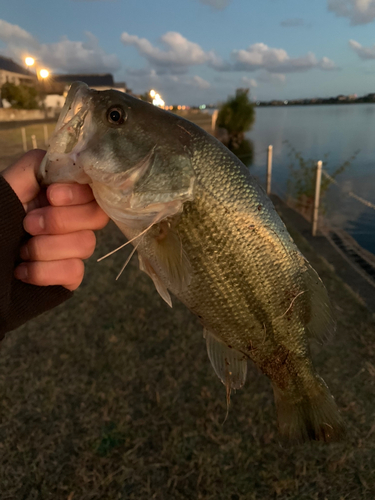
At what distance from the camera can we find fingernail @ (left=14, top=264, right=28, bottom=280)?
6.61 feet

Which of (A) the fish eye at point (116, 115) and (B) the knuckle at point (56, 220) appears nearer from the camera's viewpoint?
(A) the fish eye at point (116, 115)

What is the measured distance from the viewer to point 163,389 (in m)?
3.28

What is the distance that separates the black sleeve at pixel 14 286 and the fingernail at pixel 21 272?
3cm

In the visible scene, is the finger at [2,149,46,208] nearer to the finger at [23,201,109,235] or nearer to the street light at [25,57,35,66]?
the finger at [23,201,109,235]

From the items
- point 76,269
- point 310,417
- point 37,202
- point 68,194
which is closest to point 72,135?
point 68,194

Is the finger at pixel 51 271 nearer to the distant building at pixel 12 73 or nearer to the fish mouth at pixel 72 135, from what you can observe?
the fish mouth at pixel 72 135

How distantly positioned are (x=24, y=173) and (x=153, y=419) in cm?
231

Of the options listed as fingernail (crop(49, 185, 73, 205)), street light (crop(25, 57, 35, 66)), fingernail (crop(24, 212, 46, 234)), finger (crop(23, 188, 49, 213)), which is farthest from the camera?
street light (crop(25, 57, 35, 66))

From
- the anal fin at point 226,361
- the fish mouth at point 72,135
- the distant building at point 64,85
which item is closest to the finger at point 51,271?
the fish mouth at point 72,135

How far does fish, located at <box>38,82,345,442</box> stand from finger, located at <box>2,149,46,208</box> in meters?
0.26

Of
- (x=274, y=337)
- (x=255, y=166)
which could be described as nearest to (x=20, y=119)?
(x=255, y=166)

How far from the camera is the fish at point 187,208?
1.62 m

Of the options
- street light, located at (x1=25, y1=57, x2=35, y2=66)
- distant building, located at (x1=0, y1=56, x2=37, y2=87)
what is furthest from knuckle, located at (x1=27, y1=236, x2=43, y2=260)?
distant building, located at (x1=0, y1=56, x2=37, y2=87)

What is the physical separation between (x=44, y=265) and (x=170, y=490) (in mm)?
1902
